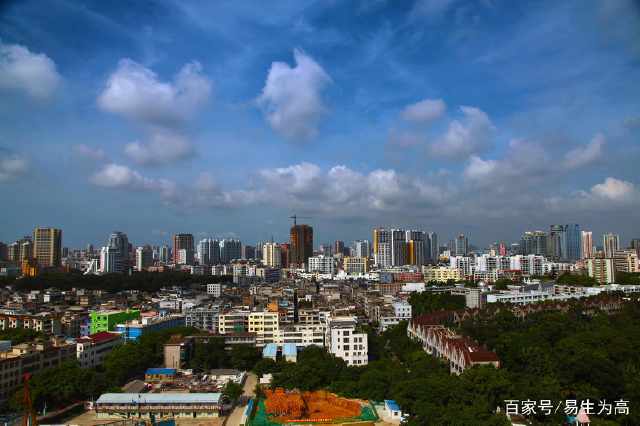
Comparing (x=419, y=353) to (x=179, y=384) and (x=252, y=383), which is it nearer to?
(x=252, y=383)

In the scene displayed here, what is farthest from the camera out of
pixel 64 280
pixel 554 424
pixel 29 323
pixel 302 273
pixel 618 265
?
pixel 302 273

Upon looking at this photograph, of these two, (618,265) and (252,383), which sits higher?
(618,265)

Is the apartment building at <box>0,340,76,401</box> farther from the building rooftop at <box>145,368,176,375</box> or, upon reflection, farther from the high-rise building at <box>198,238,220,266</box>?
the high-rise building at <box>198,238,220,266</box>

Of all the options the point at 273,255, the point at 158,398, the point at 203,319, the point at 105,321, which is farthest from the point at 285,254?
the point at 158,398

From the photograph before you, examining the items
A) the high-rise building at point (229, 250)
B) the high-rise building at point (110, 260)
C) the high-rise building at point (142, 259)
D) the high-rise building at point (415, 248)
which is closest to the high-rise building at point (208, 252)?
the high-rise building at point (229, 250)

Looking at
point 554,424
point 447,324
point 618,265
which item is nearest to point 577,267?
point 618,265

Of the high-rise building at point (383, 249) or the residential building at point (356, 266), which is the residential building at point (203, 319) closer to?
the residential building at point (356, 266)

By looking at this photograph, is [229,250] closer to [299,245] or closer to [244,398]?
[299,245]
